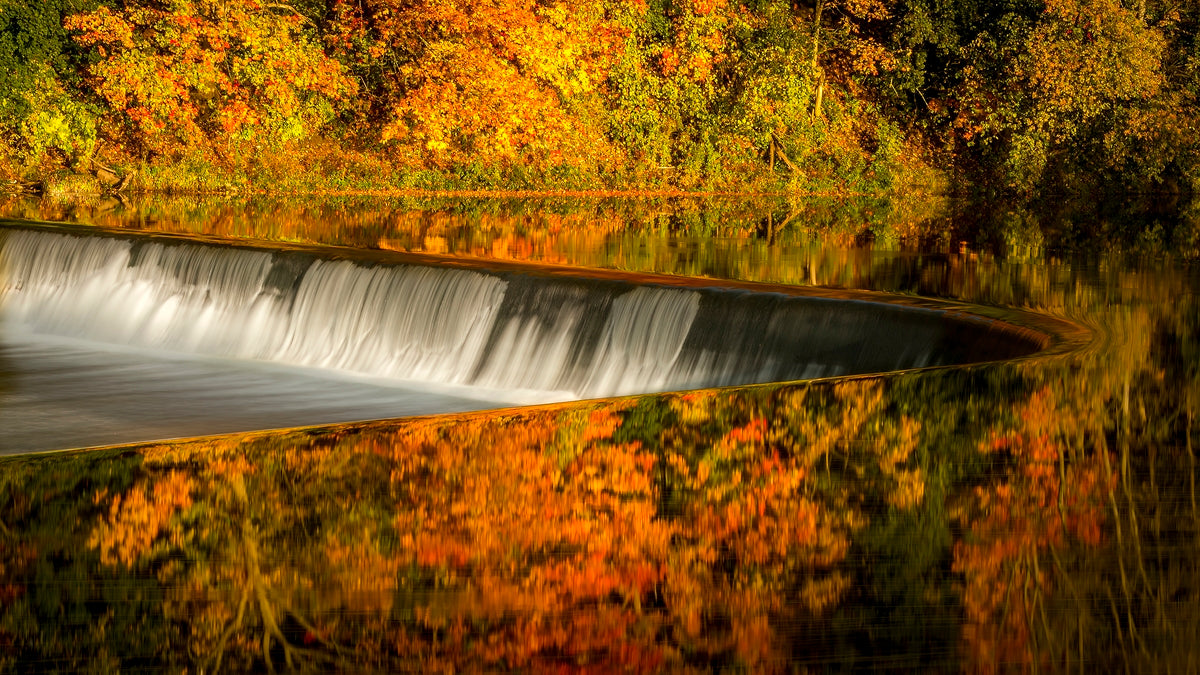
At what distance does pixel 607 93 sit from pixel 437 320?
16.7 metres

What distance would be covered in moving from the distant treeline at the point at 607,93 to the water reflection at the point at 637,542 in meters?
18.3

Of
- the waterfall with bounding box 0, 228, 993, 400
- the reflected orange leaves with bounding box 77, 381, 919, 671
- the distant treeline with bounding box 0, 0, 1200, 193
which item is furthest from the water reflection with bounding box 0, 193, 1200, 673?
the distant treeline with bounding box 0, 0, 1200, 193

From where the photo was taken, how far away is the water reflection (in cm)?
385

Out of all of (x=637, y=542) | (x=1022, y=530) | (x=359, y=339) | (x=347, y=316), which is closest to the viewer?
(x=637, y=542)

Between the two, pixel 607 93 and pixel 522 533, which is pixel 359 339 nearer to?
pixel 522 533

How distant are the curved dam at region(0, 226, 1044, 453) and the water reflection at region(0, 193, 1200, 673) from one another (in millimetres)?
2936

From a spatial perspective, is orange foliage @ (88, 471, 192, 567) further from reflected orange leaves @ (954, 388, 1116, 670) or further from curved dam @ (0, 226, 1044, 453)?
curved dam @ (0, 226, 1044, 453)

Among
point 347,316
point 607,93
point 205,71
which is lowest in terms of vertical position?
point 347,316

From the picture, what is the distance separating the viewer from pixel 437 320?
40.6 feet

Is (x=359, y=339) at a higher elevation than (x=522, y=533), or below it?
below

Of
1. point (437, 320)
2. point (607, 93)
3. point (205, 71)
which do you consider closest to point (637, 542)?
point (437, 320)

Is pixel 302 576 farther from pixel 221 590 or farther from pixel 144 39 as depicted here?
pixel 144 39

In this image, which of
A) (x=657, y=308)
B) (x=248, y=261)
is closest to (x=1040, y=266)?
(x=657, y=308)

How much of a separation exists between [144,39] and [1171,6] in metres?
17.8
